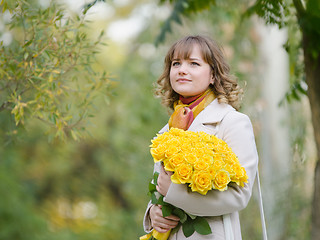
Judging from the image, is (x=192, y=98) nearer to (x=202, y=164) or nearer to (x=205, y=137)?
(x=205, y=137)

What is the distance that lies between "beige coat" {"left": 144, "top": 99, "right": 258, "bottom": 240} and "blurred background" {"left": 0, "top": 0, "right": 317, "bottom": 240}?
46 cm

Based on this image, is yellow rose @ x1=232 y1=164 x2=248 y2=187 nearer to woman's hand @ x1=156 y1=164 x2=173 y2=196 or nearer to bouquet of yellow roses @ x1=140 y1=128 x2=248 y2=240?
bouquet of yellow roses @ x1=140 y1=128 x2=248 y2=240

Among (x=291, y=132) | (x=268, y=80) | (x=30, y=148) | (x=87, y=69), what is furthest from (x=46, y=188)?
(x=87, y=69)

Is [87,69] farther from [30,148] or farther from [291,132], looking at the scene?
[30,148]

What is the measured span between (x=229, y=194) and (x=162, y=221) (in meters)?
0.40

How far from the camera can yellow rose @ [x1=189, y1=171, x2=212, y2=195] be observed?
193 centimetres

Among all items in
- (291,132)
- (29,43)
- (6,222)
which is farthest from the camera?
A: (6,222)

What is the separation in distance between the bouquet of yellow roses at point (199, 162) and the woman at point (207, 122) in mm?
86

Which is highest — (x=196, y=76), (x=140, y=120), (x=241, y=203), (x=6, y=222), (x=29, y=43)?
(x=140, y=120)

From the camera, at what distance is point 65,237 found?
10.9 m

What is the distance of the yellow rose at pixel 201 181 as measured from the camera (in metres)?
1.93

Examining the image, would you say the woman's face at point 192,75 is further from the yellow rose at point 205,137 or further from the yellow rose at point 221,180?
the yellow rose at point 221,180

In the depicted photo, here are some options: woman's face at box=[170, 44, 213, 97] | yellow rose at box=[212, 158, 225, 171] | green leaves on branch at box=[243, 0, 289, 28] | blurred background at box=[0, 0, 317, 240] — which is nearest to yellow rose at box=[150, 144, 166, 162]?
yellow rose at box=[212, 158, 225, 171]

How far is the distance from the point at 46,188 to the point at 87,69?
40.3 feet
